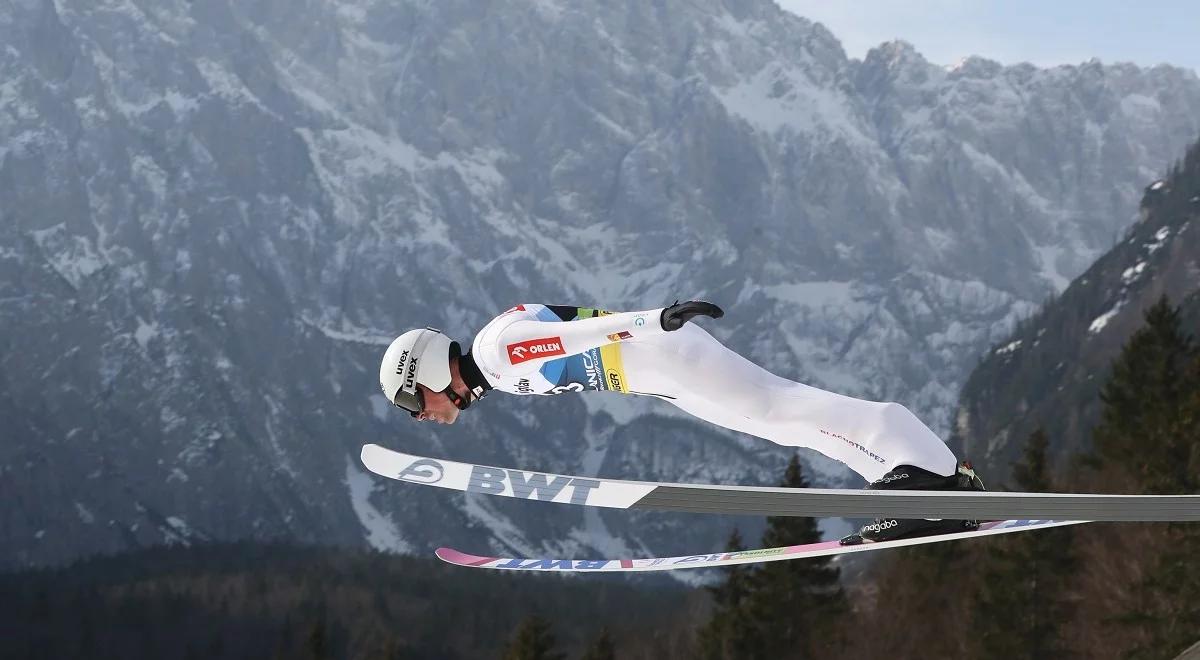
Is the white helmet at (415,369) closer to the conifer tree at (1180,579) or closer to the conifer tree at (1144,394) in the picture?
the conifer tree at (1180,579)

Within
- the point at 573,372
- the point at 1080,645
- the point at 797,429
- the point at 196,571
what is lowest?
the point at 1080,645

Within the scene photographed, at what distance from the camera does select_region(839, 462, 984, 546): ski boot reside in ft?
19.2

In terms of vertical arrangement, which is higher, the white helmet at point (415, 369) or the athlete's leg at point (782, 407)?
the white helmet at point (415, 369)

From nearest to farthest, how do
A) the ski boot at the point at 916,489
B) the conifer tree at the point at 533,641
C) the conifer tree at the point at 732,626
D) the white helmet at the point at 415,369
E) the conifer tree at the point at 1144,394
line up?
the ski boot at the point at 916,489, the white helmet at the point at 415,369, the conifer tree at the point at 1144,394, the conifer tree at the point at 533,641, the conifer tree at the point at 732,626

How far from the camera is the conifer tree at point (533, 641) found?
1212 inches

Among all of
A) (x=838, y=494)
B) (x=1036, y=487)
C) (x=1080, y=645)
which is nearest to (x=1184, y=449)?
(x=1036, y=487)

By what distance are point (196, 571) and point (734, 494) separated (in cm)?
12479

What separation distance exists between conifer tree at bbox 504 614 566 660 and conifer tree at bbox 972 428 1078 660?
389 inches

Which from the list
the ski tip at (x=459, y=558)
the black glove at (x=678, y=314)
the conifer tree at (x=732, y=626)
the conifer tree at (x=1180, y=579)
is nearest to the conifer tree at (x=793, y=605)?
the conifer tree at (x=732, y=626)

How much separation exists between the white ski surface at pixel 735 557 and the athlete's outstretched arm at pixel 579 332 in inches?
57.9

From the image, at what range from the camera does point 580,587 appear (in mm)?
111688

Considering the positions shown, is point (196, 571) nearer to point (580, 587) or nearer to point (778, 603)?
point (580, 587)

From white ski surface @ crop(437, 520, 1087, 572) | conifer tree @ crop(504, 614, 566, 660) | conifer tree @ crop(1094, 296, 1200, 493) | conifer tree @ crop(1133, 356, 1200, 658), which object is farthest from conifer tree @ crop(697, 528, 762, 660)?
white ski surface @ crop(437, 520, 1087, 572)

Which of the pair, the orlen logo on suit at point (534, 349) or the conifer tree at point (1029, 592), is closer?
the orlen logo on suit at point (534, 349)
